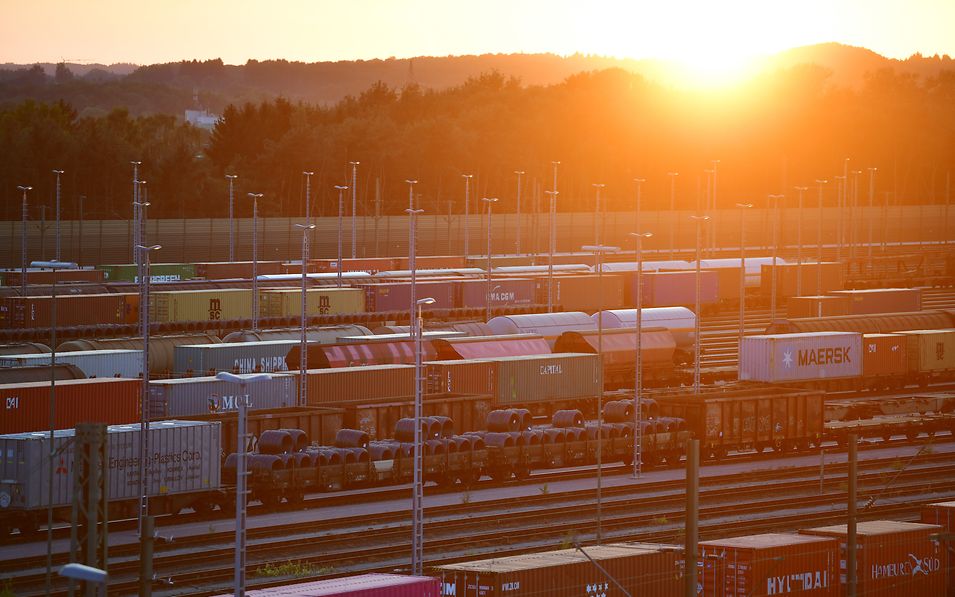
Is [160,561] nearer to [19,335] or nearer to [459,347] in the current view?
[459,347]

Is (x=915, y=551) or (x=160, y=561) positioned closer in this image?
(x=915, y=551)

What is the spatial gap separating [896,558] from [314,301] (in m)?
61.0

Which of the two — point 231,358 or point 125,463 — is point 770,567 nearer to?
point 125,463

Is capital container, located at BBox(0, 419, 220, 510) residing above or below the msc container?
below

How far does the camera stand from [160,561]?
3834cm

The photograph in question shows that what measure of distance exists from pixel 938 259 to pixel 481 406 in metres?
97.8

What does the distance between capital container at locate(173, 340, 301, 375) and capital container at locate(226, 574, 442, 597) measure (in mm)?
36963

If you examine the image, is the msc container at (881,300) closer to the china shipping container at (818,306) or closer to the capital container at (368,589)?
the china shipping container at (818,306)

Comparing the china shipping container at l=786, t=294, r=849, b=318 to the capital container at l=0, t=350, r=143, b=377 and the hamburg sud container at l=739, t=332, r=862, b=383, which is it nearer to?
the hamburg sud container at l=739, t=332, r=862, b=383

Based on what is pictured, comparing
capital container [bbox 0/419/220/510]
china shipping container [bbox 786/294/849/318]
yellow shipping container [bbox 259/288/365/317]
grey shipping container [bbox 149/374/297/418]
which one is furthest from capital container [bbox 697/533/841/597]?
china shipping container [bbox 786/294/849/318]

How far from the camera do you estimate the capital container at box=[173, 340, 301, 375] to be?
64.1 metres

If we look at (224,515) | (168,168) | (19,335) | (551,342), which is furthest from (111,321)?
(168,168)

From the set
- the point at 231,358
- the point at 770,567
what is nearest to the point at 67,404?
the point at 231,358

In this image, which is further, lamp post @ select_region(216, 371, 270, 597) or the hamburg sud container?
the hamburg sud container
